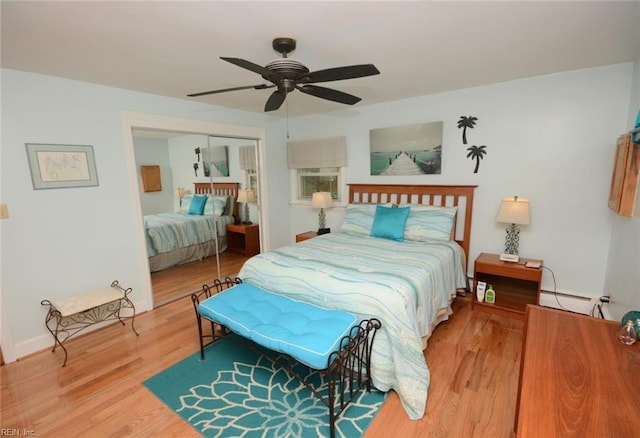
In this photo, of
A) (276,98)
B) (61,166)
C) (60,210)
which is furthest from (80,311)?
(276,98)

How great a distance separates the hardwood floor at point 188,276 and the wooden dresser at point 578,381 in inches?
138

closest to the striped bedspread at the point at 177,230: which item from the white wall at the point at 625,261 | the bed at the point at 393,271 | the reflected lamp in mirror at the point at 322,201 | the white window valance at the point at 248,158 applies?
the white window valance at the point at 248,158

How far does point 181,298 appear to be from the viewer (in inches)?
139

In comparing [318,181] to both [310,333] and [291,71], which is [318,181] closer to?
[291,71]

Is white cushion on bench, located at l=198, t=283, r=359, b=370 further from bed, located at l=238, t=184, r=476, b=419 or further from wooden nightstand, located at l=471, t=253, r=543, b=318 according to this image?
wooden nightstand, located at l=471, t=253, r=543, b=318

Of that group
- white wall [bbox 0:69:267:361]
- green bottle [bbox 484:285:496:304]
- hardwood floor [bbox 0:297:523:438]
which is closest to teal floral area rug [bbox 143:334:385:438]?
hardwood floor [bbox 0:297:523:438]

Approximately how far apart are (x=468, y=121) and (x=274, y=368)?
3.15 metres

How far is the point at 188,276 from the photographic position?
3.89 m

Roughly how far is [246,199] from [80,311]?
2.26 meters

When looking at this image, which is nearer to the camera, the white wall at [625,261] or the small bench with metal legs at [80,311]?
the white wall at [625,261]

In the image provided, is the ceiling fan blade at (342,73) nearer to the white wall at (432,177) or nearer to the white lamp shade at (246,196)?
the white wall at (432,177)

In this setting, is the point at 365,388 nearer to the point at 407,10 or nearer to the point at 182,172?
the point at 407,10

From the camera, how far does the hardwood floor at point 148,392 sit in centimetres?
173

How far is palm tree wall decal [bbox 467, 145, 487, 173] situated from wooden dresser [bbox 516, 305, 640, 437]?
218cm
